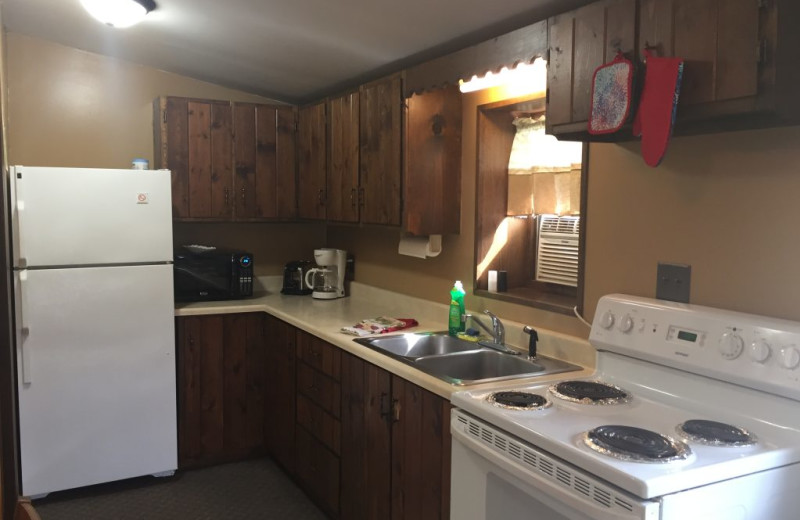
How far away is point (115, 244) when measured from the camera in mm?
3195

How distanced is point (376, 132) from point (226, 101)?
120 cm

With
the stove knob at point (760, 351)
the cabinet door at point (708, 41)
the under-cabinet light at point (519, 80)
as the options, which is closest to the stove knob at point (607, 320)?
the stove knob at point (760, 351)

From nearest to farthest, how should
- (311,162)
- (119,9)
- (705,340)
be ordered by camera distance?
(705,340), (119,9), (311,162)

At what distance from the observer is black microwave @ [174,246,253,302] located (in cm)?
363

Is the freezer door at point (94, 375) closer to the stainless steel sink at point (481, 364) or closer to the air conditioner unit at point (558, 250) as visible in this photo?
the stainless steel sink at point (481, 364)

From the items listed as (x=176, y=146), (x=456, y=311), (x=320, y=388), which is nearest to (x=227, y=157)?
(x=176, y=146)

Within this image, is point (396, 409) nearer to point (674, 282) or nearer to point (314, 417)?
point (314, 417)

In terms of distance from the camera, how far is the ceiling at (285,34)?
2.33 m

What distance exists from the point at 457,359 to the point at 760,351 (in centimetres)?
118

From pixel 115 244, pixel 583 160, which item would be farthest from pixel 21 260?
pixel 583 160

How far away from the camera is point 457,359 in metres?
2.52

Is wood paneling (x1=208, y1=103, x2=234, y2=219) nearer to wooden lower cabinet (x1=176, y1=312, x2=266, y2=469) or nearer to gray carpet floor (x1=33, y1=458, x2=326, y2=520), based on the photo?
wooden lower cabinet (x1=176, y1=312, x2=266, y2=469)

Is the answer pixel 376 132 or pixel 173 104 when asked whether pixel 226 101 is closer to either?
pixel 173 104

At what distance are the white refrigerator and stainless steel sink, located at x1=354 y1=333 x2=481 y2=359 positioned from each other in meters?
1.32
